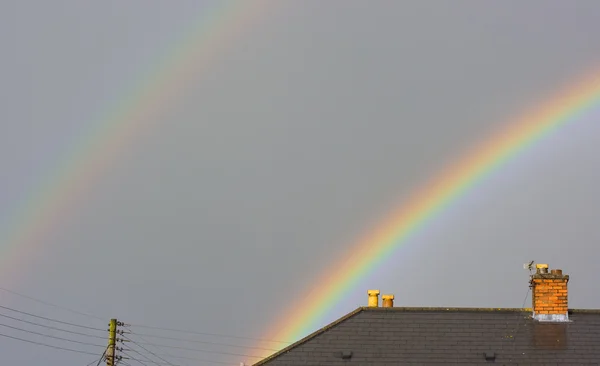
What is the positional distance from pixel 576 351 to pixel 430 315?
4495 millimetres

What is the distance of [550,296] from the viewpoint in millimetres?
28547

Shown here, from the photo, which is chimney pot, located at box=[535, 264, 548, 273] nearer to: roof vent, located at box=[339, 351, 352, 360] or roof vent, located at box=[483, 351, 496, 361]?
roof vent, located at box=[483, 351, 496, 361]

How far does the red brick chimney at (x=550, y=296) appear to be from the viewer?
28297 millimetres

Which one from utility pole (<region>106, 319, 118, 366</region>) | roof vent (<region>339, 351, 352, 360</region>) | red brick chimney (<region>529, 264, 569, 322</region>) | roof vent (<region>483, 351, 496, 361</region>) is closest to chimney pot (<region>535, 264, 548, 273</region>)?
red brick chimney (<region>529, 264, 569, 322</region>)

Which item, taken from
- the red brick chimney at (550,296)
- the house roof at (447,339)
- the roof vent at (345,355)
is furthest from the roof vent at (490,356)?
the roof vent at (345,355)

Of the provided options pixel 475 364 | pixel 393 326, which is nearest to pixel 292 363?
pixel 393 326

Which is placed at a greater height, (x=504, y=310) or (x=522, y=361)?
(x=504, y=310)

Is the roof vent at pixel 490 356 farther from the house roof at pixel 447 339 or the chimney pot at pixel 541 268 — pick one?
the chimney pot at pixel 541 268

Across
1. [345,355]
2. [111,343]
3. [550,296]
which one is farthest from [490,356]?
[111,343]

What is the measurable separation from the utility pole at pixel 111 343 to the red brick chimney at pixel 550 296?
17747mm

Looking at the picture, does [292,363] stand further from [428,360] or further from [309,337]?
[428,360]

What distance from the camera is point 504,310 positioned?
2856 cm

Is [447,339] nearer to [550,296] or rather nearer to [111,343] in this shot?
[550,296]

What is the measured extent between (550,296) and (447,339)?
12.6 feet
